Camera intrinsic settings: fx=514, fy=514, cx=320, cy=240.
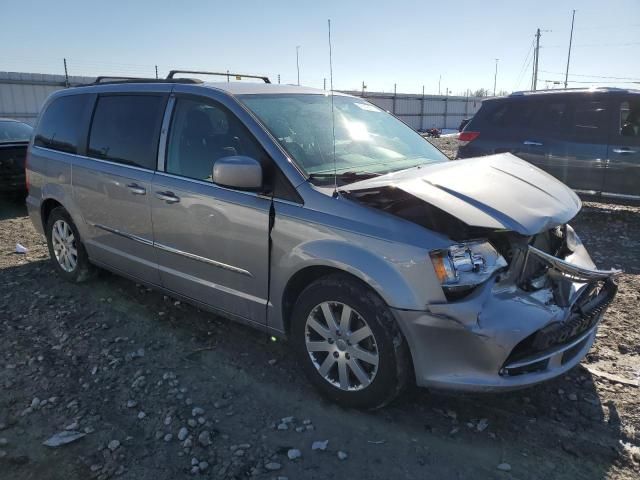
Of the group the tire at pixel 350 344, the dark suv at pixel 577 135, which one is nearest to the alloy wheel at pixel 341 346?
the tire at pixel 350 344

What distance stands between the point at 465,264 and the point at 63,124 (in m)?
4.17

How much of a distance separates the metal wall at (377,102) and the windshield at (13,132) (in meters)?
5.50

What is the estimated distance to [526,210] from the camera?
9.19 ft

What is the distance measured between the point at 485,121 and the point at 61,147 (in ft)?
20.2

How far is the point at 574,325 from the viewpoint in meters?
2.75

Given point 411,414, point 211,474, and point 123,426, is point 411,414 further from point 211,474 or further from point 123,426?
point 123,426

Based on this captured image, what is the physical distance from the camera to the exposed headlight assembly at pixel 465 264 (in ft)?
8.37

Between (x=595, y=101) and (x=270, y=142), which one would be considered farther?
(x=595, y=101)

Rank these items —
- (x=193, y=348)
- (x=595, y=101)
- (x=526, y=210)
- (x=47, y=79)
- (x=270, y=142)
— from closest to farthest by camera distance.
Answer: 1. (x=526, y=210)
2. (x=270, y=142)
3. (x=193, y=348)
4. (x=595, y=101)
5. (x=47, y=79)

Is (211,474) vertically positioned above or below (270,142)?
below

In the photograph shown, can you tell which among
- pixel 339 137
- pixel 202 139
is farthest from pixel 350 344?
pixel 202 139

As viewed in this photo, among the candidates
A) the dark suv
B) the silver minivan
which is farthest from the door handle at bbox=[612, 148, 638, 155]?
the silver minivan

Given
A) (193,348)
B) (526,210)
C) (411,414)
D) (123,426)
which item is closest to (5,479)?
(123,426)

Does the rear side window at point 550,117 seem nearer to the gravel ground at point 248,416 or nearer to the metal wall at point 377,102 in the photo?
the metal wall at point 377,102
